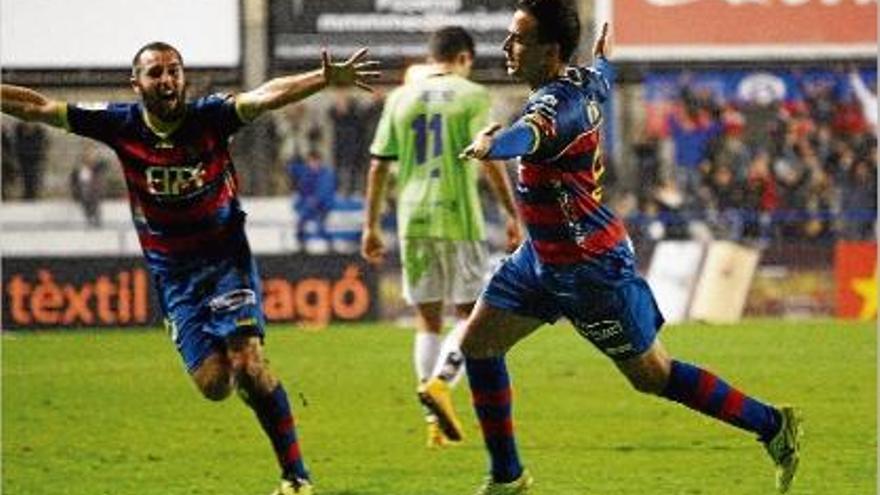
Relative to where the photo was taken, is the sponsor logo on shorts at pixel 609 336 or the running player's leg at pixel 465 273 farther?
the running player's leg at pixel 465 273

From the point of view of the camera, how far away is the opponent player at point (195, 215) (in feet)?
29.7

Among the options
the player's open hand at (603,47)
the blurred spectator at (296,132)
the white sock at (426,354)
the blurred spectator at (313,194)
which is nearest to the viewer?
the player's open hand at (603,47)

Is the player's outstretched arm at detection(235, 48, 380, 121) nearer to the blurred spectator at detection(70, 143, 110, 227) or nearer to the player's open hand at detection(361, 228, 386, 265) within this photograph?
the player's open hand at detection(361, 228, 386, 265)

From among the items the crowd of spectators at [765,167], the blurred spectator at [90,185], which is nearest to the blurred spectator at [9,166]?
the blurred spectator at [90,185]

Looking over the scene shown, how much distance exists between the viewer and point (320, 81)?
28.1 ft

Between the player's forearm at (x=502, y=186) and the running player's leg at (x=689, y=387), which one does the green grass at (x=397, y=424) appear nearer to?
the running player's leg at (x=689, y=387)

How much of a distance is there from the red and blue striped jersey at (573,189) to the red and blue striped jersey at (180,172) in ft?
4.32

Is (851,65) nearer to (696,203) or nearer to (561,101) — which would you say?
(696,203)

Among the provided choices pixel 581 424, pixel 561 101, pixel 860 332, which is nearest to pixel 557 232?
pixel 561 101

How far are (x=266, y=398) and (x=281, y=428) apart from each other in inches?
5.5

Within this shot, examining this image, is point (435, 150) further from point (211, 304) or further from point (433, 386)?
point (211, 304)

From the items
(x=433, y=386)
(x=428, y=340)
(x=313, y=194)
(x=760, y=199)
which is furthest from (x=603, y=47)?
(x=760, y=199)

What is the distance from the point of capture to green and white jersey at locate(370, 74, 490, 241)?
12.2 m

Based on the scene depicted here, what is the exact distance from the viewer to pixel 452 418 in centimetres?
1167
